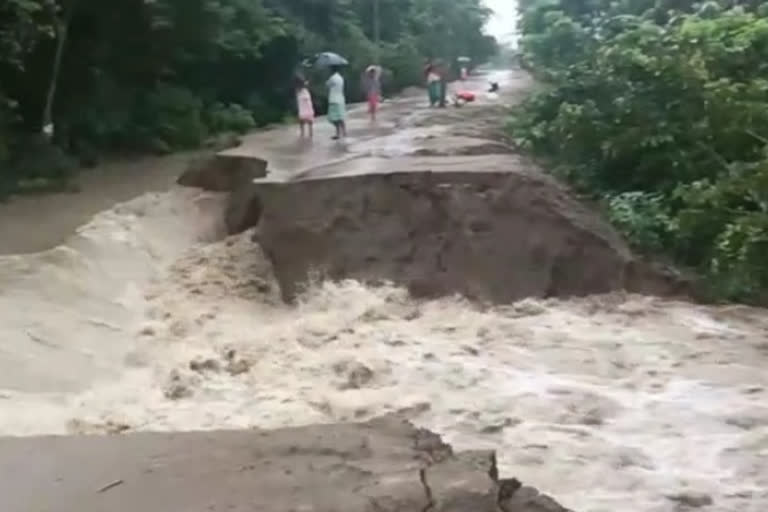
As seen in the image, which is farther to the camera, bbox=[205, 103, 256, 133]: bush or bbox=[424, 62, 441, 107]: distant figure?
bbox=[424, 62, 441, 107]: distant figure

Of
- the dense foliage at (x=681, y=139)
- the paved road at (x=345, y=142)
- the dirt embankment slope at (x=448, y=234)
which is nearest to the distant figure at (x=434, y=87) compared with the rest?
the paved road at (x=345, y=142)

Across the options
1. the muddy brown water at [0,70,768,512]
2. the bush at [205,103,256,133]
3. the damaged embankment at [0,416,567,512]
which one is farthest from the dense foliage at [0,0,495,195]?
the damaged embankment at [0,416,567,512]

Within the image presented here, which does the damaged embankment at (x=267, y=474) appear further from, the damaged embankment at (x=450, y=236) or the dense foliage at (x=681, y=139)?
the dense foliage at (x=681, y=139)

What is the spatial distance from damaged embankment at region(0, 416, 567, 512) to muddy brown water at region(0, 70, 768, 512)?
2.20 meters

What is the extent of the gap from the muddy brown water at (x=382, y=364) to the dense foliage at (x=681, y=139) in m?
0.82

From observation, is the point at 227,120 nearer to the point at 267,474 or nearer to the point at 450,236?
the point at 450,236

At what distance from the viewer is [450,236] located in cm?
1120

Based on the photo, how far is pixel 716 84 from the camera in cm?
1237

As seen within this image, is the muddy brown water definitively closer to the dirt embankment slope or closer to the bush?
the dirt embankment slope

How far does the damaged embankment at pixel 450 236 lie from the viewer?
10.9 metres

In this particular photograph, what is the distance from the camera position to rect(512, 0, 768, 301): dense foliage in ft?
35.7

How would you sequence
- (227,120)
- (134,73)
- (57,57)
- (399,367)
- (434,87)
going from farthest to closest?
(434,87) < (227,120) < (134,73) < (57,57) < (399,367)

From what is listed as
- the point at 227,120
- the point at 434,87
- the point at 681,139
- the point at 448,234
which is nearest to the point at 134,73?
the point at 227,120

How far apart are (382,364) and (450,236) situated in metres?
2.56
